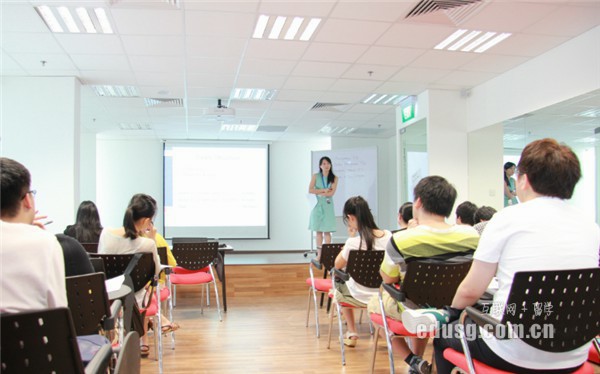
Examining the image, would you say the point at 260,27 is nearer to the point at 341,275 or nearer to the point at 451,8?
the point at 451,8

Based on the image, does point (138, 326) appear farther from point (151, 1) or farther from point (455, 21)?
point (455, 21)

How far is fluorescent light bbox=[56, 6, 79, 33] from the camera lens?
383cm

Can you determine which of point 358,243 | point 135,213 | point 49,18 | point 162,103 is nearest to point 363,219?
point 358,243

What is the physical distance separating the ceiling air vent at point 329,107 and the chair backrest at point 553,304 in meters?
6.13

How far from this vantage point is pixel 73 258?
6.23 feet

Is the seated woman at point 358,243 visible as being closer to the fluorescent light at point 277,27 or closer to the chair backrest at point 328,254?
the chair backrest at point 328,254

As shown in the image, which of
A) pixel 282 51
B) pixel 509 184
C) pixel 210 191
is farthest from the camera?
pixel 210 191

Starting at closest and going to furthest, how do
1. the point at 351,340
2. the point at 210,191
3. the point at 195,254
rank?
the point at 351,340, the point at 195,254, the point at 210,191

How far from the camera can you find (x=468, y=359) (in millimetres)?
1606

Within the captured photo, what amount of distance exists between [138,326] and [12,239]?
65.0 inches

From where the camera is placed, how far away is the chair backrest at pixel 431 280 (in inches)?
82.2

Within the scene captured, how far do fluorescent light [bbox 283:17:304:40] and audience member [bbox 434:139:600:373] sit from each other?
2938mm

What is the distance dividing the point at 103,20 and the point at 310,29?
6.19ft

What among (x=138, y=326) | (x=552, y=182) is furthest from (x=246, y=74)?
(x=552, y=182)
